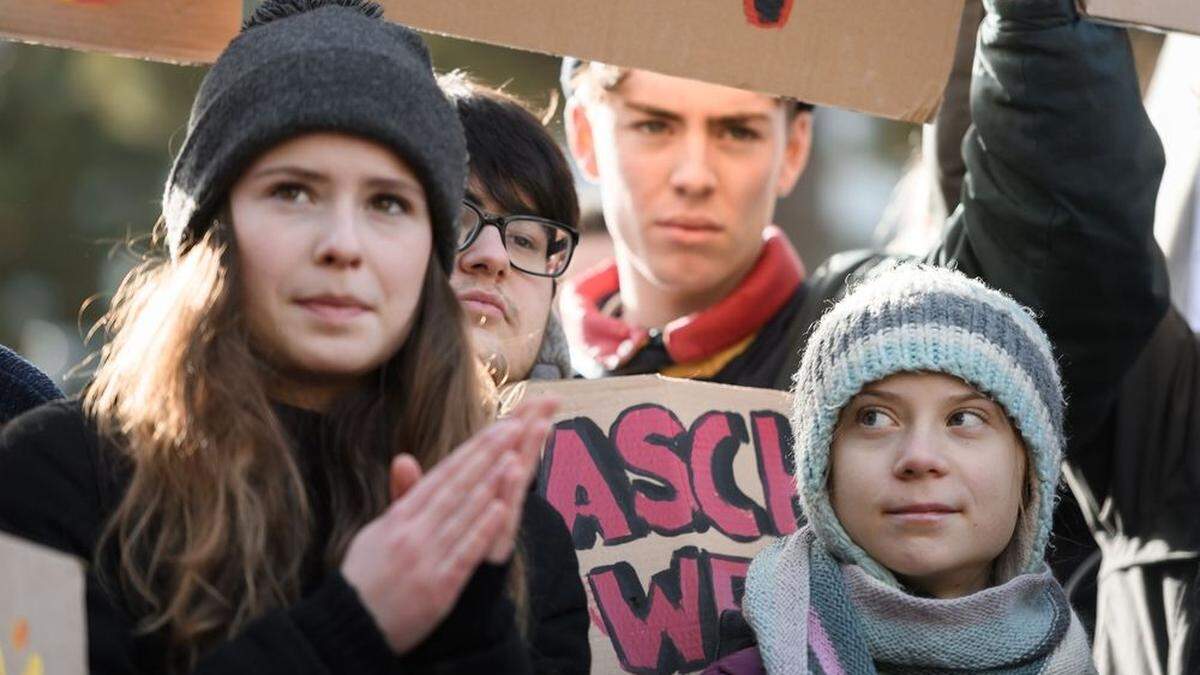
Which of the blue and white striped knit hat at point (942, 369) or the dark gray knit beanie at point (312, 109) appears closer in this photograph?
the dark gray knit beanie at point (312, 109)

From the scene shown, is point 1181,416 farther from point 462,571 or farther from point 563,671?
point 462,571

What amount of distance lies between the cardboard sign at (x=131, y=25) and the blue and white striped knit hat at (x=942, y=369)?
3.55ft

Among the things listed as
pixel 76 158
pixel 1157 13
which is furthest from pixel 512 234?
pixel 76 158

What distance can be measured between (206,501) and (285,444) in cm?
14

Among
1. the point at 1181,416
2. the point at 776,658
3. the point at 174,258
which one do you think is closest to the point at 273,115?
the point at 174,258

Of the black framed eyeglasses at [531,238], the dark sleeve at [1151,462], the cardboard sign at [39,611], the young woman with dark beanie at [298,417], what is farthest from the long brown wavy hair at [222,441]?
the dark sleeve at [1151,462]

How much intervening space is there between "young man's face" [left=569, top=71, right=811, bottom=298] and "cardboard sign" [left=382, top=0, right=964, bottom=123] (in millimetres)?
934

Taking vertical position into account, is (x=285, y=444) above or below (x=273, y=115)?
below

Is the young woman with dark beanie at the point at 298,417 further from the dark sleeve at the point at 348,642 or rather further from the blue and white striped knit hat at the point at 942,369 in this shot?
the blue and white striped knit hat at the point at 942,369

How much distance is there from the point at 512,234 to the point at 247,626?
1.46m

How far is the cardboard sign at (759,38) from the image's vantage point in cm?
373

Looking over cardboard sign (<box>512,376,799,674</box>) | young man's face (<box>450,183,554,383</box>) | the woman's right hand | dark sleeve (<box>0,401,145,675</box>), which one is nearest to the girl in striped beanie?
cardboard sign (<box>512,376,799,674</box>)

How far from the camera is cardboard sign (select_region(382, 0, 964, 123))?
147 inches

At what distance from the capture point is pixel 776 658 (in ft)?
10.7
